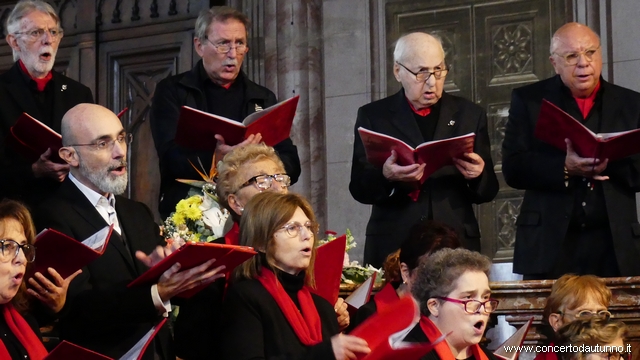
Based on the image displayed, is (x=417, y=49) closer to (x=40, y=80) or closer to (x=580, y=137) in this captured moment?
(x=580, y=137)

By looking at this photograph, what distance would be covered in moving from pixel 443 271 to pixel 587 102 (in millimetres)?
1915

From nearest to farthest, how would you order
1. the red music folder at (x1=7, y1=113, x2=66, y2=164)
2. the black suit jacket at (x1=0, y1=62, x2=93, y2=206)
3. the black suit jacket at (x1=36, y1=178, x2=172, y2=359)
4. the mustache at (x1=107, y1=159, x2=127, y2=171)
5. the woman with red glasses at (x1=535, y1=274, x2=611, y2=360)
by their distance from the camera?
the black suit jacket at (x1=36, y1=178, x2=172, y2=359)
the mustache at (x1=107, y1=159, x2=127, y2=171)
the woman with red glasses at (x1=535, y1=274, x2=611, y2=360)
the red music folder at (x1=7, y1=113, x2=66, y2=164)
the black suit jacket at (x1=0, y1=62, x2=93, y2=206)

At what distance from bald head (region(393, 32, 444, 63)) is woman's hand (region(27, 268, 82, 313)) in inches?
90.5

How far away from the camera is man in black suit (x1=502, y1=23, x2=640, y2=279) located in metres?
5.29

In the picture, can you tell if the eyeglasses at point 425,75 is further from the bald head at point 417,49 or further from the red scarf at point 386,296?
the red scarf at point 386,296

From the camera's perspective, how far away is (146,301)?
150 inches

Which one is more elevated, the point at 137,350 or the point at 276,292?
the point at 276,292

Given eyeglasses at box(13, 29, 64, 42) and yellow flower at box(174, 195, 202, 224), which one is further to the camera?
eyeglasses at box(13, 29, 64, 42)

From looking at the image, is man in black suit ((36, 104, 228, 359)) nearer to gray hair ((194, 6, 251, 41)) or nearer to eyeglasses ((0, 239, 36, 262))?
eyeglasses ((0, 239, 36, 262))

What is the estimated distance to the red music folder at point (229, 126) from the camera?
486cm

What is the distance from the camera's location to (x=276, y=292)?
3.84m

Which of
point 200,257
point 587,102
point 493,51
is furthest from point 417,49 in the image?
point 200,257

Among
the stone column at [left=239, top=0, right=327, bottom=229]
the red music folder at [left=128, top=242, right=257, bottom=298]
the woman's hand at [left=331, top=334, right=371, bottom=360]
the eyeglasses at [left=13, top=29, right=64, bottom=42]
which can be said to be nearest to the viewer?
the woman's hand at [left=331, top=334, right=371, bottom=360]

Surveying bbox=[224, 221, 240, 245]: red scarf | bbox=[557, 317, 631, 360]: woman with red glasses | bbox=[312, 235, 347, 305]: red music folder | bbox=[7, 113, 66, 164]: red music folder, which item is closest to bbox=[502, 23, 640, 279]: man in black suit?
bbox=[557, 317, 631, 360]: woman with red glasses
